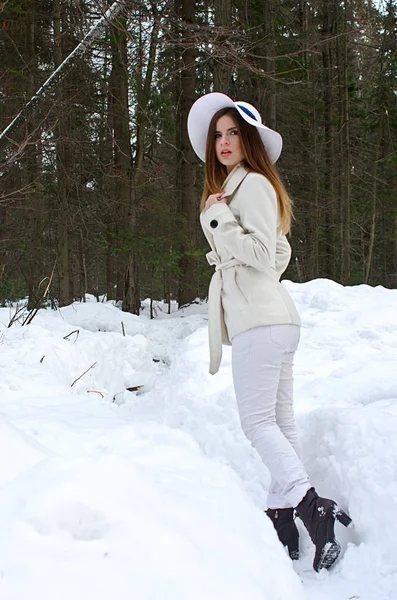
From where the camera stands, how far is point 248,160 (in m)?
2.50

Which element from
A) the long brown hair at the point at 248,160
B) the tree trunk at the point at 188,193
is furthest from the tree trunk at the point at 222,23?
the long brown hair at the point at 248,160

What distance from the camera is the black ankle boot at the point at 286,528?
2.45 metres

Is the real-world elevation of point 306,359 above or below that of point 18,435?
below

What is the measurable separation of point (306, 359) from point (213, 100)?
3349mm

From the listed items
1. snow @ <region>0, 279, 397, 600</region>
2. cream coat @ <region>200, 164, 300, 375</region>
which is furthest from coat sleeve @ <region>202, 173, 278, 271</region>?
snow @ <region>0, 279, 397, 600</region>

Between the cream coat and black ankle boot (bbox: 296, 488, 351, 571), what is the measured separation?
0.86m

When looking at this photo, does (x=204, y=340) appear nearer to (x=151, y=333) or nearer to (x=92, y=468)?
(x=151, y=333)

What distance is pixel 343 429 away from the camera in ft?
10.0

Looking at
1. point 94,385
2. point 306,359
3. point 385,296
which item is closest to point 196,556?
point 306,359

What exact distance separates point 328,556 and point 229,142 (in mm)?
2073

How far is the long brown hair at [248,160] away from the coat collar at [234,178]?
44 millimetres

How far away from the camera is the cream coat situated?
235 cm

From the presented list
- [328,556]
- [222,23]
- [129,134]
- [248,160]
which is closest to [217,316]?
[248,160]

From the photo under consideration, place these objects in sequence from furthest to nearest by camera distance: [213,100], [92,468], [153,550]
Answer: [213,100]
[92,468]
[153,550]
